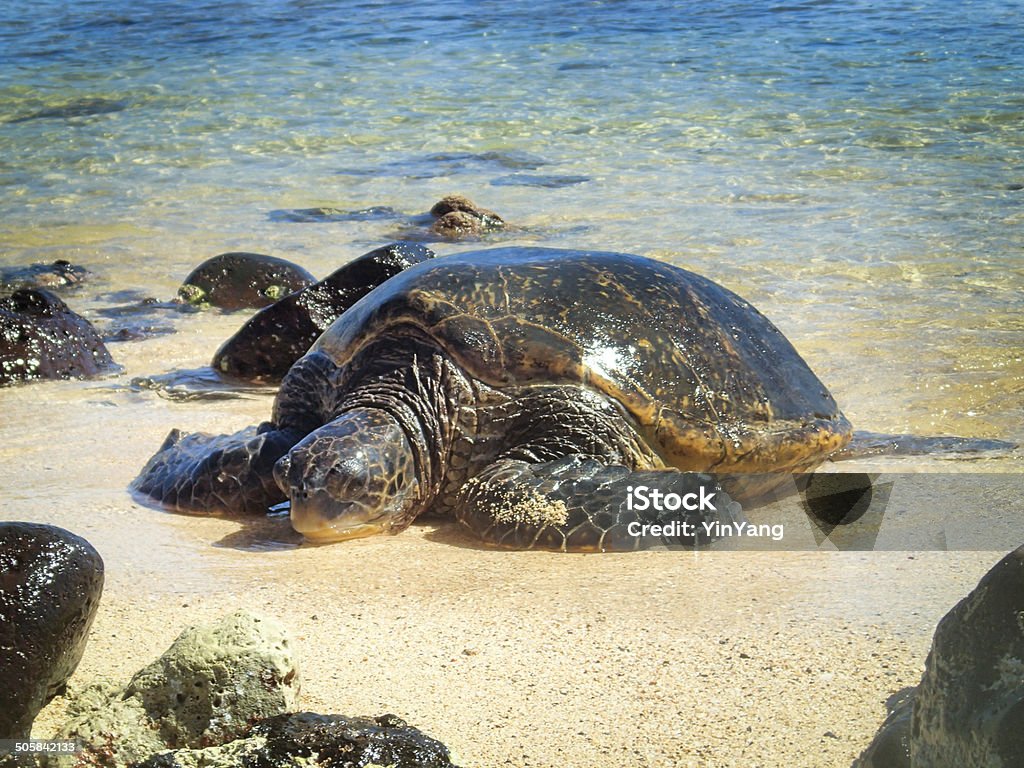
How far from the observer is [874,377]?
6039mm

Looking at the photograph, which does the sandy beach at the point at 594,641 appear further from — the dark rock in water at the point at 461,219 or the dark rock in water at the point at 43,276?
the dark rock in water at the point at 461,219

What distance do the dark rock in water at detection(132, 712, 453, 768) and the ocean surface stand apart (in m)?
2.22

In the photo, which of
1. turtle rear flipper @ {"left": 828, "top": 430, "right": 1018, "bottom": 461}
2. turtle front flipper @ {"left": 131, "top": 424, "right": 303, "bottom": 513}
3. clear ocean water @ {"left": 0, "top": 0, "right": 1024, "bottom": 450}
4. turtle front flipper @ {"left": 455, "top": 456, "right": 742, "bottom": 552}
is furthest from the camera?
clear ocean water @ {"left": 0, "top": 0, "right": 1024, "bottom": 450}

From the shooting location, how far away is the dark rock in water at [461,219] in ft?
32.1

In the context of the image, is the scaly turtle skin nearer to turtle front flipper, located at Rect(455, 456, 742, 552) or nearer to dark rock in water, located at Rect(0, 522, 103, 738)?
Result: turtle front flipper, located at Rect(455, 456, 742, 552)

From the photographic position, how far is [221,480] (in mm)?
4316

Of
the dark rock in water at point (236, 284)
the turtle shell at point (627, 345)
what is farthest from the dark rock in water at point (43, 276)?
the turtle shell at point (627, 345)

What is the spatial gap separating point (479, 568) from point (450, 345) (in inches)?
38.3

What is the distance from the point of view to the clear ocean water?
7301 mm

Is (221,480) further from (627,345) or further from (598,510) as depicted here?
(627,345)

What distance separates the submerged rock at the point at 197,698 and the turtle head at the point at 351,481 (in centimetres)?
151

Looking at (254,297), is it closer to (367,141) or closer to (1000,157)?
(367,141)

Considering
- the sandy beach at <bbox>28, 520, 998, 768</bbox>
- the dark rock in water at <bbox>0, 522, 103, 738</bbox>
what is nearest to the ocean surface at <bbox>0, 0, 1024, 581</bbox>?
the sandy beach at <bbox>28, 520, 998, 768</bbox>

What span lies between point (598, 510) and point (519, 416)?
570 millimetres
